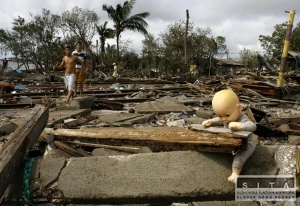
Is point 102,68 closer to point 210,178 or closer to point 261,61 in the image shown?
point 261,61

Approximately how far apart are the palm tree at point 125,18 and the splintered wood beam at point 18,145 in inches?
1115

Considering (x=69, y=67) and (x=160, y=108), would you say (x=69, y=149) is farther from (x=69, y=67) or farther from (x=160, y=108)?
(x=69, y=67)

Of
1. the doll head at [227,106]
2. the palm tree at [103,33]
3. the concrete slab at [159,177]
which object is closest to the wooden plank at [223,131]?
the doll head at [227,106]

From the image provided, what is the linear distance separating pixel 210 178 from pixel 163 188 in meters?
0.42

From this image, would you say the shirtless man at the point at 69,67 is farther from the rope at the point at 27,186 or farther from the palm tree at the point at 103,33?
the palm tree at the point at 103,33

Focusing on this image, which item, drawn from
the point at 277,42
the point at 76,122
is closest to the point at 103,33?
the point at 277,42

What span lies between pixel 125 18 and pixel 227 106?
29.7 meters

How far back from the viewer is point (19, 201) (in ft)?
8.96

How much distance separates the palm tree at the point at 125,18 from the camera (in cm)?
3039

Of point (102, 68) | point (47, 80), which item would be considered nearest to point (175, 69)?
point (102, 68)

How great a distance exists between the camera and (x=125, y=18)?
30.8 metres

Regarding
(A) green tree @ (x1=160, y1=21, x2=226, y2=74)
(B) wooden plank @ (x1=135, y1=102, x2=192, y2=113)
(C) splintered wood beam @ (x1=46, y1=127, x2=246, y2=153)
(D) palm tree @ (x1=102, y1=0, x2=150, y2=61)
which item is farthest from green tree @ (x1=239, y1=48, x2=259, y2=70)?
(C) splintered wood beam @ (x1=46, y1=127, x2=246, y2=153)

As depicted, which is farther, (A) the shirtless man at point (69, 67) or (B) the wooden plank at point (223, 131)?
(A) the shirtless man at point (69, 67)

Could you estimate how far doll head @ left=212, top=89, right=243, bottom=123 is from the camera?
99.4 inches
